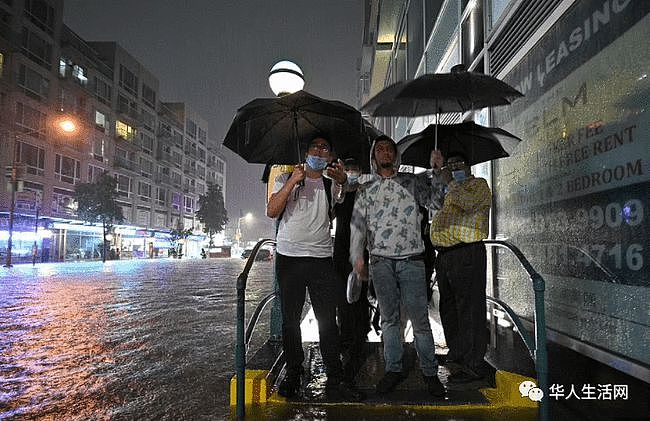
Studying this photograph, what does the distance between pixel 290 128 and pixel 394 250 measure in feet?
4.94

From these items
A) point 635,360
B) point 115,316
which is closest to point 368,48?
point 115,316

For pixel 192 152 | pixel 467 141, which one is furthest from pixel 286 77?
pixel 192 152

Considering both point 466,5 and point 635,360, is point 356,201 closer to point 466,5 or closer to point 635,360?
point 635,360

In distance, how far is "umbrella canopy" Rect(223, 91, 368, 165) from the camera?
4020mm

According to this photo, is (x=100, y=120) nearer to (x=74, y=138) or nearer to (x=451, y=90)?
(x=74, y=138)

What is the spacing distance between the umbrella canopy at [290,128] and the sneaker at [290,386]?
1.89 m

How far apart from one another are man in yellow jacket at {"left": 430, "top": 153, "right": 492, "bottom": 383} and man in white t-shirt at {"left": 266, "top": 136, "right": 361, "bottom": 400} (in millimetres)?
987

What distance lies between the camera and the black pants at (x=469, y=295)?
13.1ft

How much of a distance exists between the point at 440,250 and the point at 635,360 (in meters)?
1.59

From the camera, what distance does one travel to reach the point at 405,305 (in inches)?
148

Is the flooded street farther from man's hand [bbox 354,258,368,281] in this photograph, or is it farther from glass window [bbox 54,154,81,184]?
glass window [bbox 54,154,81,184]

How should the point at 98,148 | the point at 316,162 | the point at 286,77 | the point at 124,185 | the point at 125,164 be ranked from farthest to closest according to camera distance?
the point at 124,185, the point at 125,164, the point at 98,148, the point at 286,77, the point at 316,162

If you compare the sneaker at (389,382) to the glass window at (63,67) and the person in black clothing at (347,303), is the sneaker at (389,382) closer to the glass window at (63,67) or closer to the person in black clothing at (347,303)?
the person in black clothing at (347,303)

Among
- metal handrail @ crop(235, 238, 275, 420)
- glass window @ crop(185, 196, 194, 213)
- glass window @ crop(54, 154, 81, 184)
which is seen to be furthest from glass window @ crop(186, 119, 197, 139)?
metal handrail @ crop(235, 238, 275, 420)
